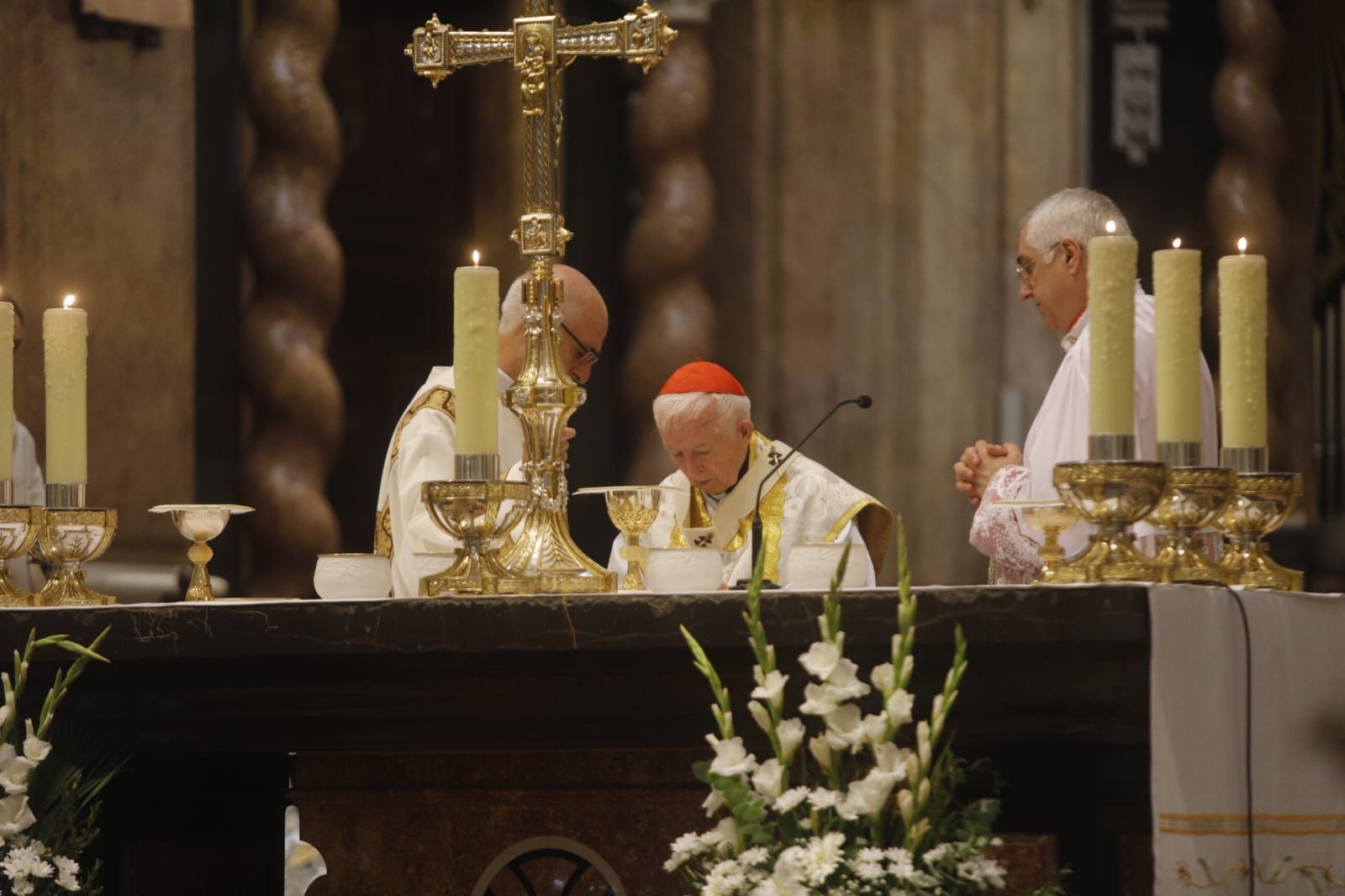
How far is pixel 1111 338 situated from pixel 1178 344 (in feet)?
0.40

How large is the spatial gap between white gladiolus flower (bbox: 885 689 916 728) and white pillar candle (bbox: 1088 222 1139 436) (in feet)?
1.53

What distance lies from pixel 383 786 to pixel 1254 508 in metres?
1.17

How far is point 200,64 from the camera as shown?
664 centimetres

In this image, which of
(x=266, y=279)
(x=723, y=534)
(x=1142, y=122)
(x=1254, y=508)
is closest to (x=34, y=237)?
(x=266, y=279)

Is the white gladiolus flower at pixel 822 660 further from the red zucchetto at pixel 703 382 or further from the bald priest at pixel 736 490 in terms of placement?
the red zucchetto at pixel 703 382

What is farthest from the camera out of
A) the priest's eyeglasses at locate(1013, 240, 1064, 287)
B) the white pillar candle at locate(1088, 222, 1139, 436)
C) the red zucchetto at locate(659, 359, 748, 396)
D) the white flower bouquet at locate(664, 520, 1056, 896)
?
the red zucchetto at locate(659, 359, 748, 396)

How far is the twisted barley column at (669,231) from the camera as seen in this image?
704 cm

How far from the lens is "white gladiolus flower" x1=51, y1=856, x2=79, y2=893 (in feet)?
8.04

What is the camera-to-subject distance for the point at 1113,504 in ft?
7.77

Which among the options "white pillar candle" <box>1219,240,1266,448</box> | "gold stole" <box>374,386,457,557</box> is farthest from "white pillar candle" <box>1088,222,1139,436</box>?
"gold stole" <box>374,386,457,557</box>

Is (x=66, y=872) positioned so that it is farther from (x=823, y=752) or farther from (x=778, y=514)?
(x=778, y=514)

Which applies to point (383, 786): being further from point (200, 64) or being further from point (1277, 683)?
point (200, 64)

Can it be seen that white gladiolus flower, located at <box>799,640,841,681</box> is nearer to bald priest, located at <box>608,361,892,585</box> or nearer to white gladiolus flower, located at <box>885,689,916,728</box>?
white gladiolus flower, located at <box>885,689,916,728</box>

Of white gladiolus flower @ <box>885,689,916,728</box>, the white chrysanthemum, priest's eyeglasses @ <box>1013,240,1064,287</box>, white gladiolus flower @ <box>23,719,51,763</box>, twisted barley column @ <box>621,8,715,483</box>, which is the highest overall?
twisted barley column @ <box>621,8,715,483</box>
